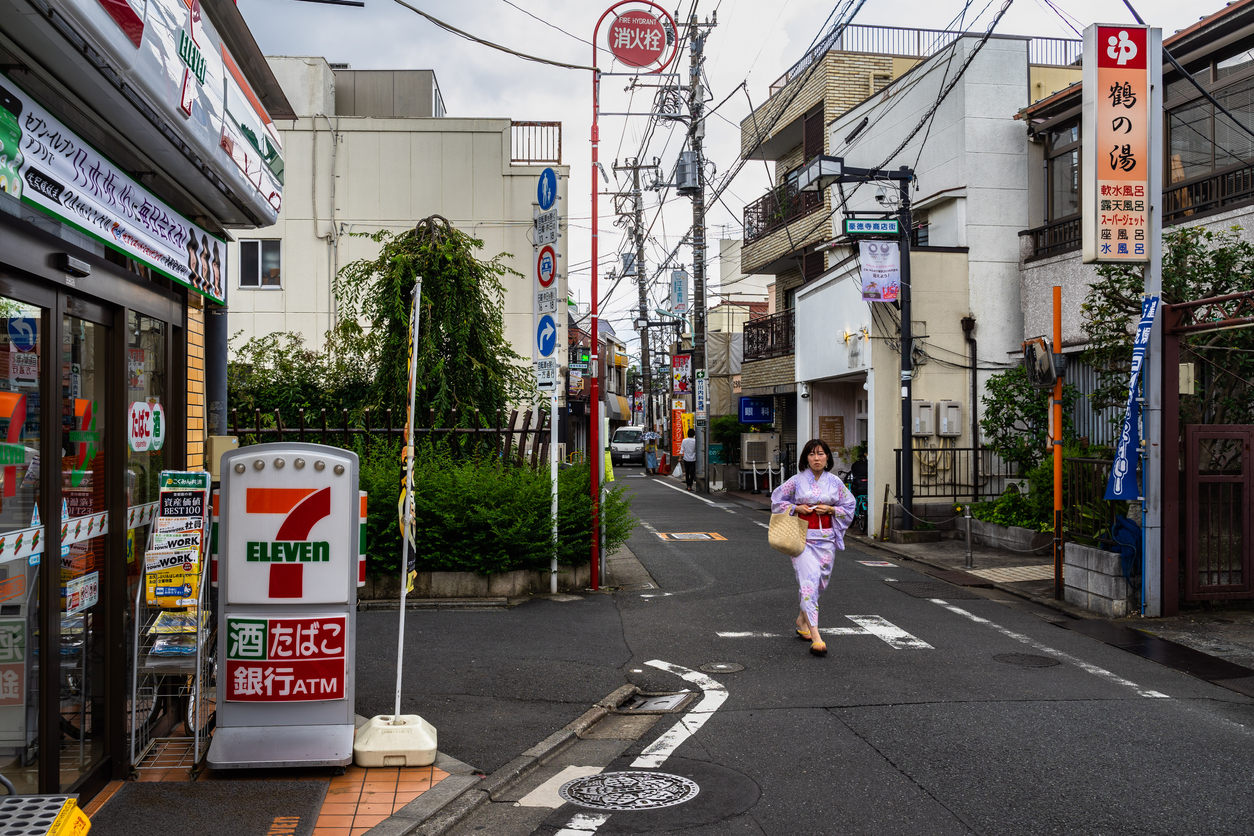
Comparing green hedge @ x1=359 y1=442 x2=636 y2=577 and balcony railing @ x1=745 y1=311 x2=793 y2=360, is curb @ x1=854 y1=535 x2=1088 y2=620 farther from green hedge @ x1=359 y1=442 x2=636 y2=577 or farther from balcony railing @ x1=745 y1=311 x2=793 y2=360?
balcony railing @ x1=745 y1=311 x2=793 y2=360

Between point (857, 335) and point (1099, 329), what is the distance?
615 centimetres

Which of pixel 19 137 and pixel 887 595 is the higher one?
pixel 19 137

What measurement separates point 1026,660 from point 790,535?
2.25 m

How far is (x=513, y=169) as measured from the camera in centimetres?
2302

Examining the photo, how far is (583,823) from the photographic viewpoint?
15.4ft

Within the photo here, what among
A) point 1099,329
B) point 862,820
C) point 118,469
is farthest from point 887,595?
point 118,469

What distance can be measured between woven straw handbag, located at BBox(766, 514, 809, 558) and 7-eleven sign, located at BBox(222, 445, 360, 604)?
14.6 ft

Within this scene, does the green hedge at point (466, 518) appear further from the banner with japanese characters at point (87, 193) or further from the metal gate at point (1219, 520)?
the metal gate at point (1219, 520)

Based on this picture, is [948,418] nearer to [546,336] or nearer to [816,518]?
[546,336]

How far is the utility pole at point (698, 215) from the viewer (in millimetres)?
27344

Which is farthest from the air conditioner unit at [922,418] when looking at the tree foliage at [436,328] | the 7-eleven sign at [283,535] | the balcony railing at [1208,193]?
the 7-eleven sign at [283,535]

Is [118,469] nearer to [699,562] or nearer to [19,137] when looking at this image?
[19,137]

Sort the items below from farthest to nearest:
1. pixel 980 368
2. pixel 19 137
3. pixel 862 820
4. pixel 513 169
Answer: pixel 513 169 < pixel 980 368 < pixel 862 820 < pixel 19 137

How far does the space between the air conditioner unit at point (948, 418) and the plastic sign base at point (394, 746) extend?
13.6 m
